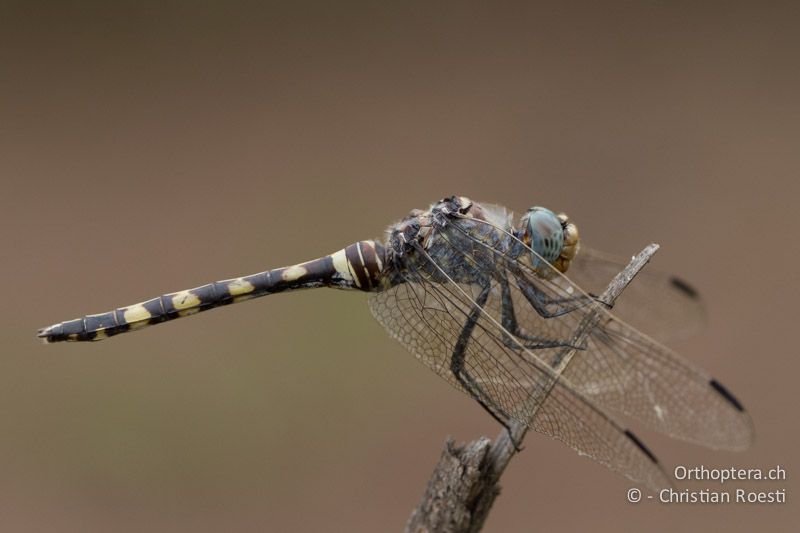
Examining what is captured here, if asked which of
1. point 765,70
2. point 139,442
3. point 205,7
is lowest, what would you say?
point 139,442

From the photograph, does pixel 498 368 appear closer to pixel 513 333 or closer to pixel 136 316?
pixel 513 333

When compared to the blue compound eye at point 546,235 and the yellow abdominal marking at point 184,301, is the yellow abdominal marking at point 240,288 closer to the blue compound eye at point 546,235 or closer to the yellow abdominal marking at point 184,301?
the yellow abdominal marking at point 184,301

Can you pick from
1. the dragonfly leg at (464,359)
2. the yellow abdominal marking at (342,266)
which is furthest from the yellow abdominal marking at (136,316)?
the dragonfly leg at (464,359)

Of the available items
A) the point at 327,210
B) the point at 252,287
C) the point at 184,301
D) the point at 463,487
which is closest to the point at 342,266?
the point at 252,287

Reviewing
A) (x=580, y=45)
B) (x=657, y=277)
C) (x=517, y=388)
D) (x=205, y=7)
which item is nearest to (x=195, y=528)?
(x=517, y=388)

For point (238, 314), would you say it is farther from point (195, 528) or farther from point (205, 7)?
point (205, 7)
